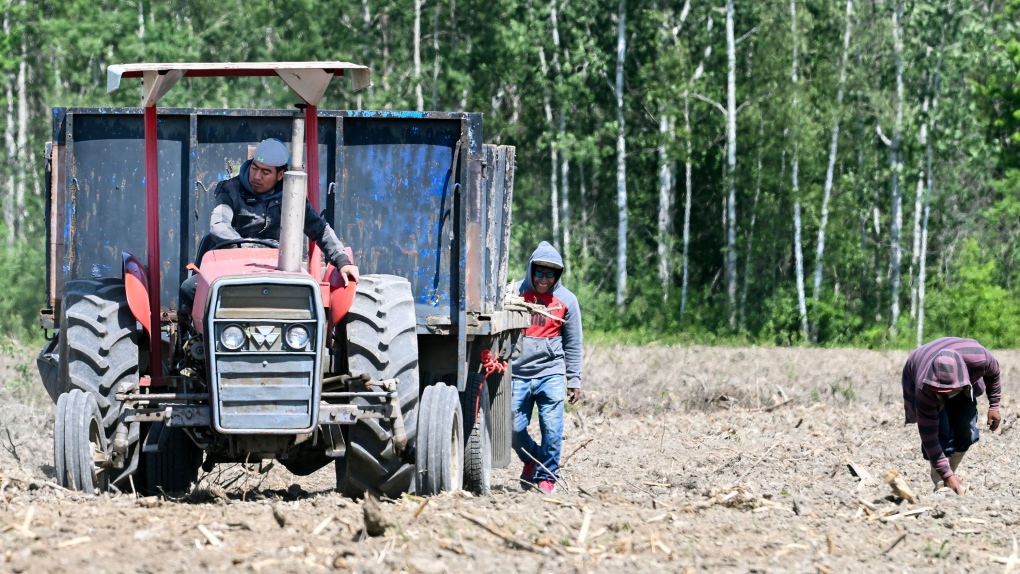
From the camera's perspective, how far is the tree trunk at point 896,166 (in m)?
36.2

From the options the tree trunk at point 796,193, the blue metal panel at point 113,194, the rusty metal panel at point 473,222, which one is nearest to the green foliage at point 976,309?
the tree trunk at point 796,193

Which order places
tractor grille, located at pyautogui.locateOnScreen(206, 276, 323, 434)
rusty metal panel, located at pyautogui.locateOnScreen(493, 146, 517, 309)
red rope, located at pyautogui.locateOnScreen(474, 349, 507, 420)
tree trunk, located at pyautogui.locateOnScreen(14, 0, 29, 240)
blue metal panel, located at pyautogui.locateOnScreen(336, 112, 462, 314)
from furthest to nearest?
tree trunk, located at pyautogui.locateOnScreen(14, 0, 29, 240)
rusty metal panel, located at pyautogui.locateOnScreen(493, 146, 517, 309)
red rope, located at pyautogui.locateOnScreen(474, 349, 507, 420)
blue metal panel, located at pyautogui.locateOnScreen(336, 112, 462, 314)
tractor grille, located at pyautogui.locateOnScreen(206, 276, 323, 434)

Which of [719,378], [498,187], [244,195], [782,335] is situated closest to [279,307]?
[244,195]

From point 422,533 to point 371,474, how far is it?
1658mm

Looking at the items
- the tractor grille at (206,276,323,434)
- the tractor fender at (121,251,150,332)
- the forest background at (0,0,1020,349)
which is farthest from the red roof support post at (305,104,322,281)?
the forest background at (0,0,1020,349)

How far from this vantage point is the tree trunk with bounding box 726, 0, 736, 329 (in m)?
37.2

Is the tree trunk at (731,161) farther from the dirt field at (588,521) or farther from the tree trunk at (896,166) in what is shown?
the dirt field at (588,521)

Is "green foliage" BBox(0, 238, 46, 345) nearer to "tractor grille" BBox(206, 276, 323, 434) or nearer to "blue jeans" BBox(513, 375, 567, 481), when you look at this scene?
"blue jeans" BBox(513, 375, 567, 481)

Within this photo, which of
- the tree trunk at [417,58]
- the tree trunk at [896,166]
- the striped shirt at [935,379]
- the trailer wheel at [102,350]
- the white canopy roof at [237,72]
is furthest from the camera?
the tree trunk at [417,58]

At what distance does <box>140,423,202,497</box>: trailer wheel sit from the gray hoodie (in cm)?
295

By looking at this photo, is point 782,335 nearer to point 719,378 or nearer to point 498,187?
point 719,378

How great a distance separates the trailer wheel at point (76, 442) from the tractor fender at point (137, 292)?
55 centimetres

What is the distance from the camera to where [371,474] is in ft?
27.6

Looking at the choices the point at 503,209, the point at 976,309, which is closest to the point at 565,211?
the point at 976,309
